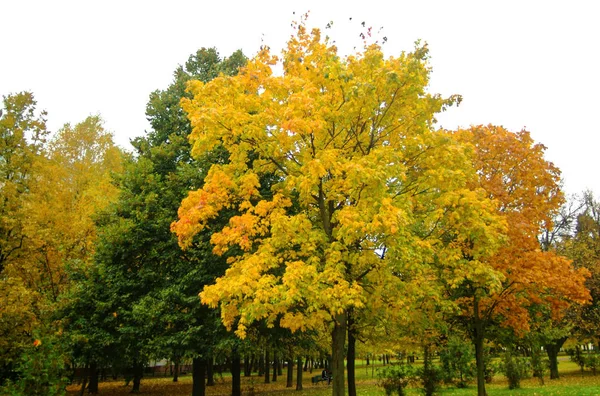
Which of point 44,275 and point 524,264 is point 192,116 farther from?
point 44,275

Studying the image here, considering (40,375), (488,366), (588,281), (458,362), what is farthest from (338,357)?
(588,281)

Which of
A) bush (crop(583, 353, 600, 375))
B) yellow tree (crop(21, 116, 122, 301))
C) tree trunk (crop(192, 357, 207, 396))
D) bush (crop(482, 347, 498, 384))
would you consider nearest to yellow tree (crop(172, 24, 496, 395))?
tree trunk (crop(192, 357, 207, 396))

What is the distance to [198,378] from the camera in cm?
1698

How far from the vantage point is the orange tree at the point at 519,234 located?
42.0 ft

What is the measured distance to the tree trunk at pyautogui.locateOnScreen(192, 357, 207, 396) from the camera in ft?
54.6

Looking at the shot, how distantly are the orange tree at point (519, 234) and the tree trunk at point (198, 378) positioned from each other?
1045 cm

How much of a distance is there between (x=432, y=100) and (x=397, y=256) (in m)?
4.11

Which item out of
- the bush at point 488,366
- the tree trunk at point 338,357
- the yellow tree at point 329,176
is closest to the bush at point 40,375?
the yellow tree at point 329,176

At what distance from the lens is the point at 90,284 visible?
1633cm

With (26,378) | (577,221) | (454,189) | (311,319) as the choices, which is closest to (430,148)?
(454,189)

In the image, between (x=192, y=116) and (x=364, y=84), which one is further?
(x=192, y=116)

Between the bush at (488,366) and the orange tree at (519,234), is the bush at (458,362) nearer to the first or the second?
the bush at (488,366)

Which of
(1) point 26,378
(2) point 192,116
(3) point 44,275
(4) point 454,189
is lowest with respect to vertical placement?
(1) point 26,378

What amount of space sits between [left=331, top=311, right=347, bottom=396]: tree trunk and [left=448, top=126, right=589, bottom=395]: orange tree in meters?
4.84
